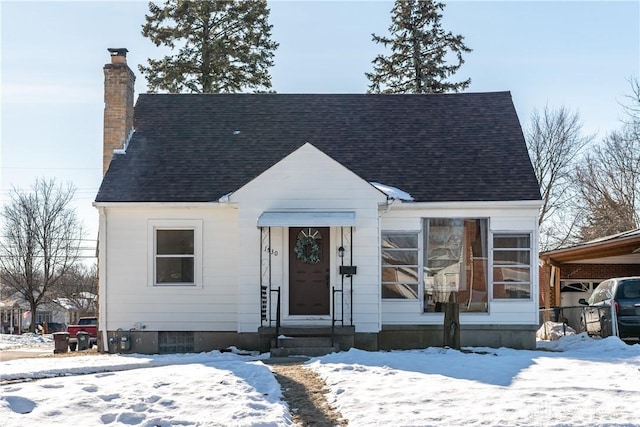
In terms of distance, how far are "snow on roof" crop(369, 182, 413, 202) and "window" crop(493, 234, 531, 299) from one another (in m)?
2.08

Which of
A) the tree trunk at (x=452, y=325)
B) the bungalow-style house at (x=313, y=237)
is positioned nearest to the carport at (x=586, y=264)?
the bungalow-style house at (x=313, y=237)

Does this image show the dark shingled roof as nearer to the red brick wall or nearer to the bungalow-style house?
the bungalow-style house

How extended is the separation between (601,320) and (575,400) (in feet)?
29.7

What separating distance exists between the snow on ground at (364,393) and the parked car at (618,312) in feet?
12.8

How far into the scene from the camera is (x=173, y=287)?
17.9 m

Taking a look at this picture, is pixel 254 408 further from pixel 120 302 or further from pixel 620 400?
pixel 120 302

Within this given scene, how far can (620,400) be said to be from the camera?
9820mm

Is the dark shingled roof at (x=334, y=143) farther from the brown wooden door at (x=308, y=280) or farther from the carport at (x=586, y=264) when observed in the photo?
the carport at (x=586, y=264)

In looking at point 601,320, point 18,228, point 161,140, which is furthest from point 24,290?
point 601,320

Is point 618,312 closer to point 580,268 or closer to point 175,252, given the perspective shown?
point 175,252

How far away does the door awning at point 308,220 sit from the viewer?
16.4 metres

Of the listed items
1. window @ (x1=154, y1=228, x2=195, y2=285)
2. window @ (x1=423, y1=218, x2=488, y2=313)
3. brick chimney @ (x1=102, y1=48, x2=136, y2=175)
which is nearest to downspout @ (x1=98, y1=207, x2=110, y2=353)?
window @ (x1=154, y1=228, x2=195, y2=285)

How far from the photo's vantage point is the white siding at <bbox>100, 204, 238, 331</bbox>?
17906mm

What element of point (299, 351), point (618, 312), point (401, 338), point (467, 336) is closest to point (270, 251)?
point (299, 351)
